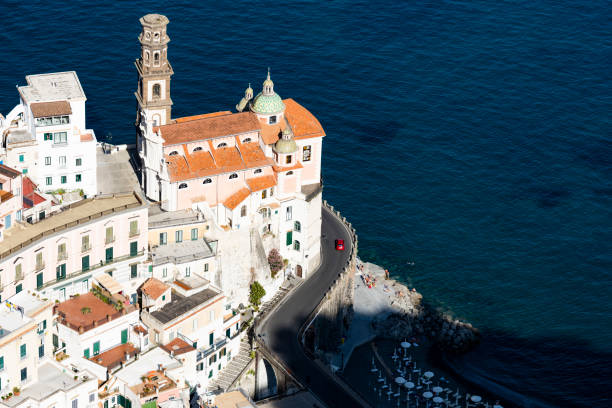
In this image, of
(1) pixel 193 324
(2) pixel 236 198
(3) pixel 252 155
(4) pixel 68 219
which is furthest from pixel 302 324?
(4) pixel 68 219

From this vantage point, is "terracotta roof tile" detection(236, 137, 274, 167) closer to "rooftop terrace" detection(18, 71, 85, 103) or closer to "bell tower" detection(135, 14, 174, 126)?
"bell tower" detection(135, 14, 174, 126)

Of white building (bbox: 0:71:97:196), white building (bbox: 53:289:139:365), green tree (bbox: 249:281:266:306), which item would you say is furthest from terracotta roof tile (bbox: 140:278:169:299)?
white building (bbox: 0:71:97:196)

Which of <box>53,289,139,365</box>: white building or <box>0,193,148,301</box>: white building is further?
<box>53,289,139,365</box>: white building

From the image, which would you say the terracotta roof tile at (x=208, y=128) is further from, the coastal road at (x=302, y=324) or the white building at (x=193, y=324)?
the coastal road at (x=302, y=324)

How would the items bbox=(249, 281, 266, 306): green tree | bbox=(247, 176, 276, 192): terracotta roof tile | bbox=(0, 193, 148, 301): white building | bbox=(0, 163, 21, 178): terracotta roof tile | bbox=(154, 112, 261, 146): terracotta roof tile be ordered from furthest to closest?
bbox=(249, 281, 266, 306): green tree
bbox=(247, 176, 276, 192): terracotta roof tile
bbox=(154, 112, 261, 146): terracotta roof tile
bbox=(0, 163, 21, 178): terracotta roof tile
bbox=(0, 193, 148, 301): white building

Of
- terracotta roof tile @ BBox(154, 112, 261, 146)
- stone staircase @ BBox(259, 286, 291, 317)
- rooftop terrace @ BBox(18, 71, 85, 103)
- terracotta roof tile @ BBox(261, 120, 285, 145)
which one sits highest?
rooftop terrace @ BBox(18, 71, 85, 103)

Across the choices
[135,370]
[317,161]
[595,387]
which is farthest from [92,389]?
[595,387]

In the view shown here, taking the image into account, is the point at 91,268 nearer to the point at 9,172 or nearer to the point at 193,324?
the point at 193,324
